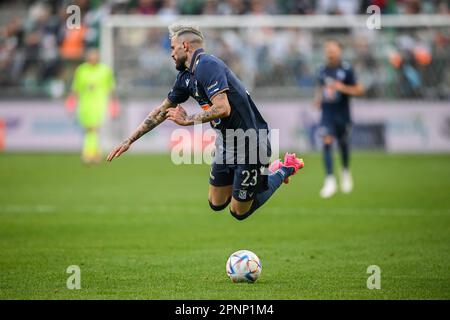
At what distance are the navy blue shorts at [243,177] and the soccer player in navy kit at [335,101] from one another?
777cm

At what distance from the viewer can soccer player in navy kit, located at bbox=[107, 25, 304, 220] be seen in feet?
30.9

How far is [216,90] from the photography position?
939cm

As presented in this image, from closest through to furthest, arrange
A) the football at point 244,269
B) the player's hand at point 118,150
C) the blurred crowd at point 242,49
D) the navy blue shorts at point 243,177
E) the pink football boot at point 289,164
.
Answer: the football at point 244,269, the player's hand at point 118,150, the navy blue shorts at point 243,177, the pink football boot at point 289,164, the blurred crowd at point 242,49

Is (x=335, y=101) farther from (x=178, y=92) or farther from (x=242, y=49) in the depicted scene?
(x=242, y=49)

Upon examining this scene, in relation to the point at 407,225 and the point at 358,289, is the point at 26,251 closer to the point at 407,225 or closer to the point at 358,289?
the point at 358,289

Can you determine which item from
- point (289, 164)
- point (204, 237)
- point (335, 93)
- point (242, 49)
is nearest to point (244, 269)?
point (289, 164)

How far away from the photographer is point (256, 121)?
10273mm

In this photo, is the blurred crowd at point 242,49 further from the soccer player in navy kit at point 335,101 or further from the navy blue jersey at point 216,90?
the navy blue jersey at point 216,90

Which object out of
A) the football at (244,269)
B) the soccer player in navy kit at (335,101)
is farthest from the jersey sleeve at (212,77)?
the soccer player in navy kit at (335,101)

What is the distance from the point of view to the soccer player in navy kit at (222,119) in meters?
9.41

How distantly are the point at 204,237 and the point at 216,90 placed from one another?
12.4ft

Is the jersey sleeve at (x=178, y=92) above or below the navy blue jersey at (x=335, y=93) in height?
below

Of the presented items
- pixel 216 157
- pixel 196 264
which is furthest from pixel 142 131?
pixel 196 264

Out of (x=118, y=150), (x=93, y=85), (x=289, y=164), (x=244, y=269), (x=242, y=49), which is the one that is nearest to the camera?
(x=244, y=269)
